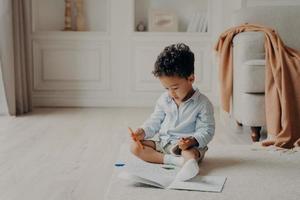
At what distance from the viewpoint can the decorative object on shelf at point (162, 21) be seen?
4609mm

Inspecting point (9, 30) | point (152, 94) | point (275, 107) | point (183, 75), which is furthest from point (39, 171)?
point (152, 94)

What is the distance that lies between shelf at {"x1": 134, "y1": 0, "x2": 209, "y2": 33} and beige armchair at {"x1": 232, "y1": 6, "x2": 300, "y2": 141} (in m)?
0.98

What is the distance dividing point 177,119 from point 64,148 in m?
0.86

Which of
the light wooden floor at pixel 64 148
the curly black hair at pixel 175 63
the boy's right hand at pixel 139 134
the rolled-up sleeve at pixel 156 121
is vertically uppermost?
the curly black hair at pixel 175 63

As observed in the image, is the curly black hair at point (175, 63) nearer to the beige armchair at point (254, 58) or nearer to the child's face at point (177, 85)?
the child's face at point (177, 85)

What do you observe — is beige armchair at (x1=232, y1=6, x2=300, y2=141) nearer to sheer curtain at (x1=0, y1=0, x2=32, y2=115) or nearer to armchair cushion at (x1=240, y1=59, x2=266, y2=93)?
armchair cushion at (x1=240, y1=59, x2=266, y2=93)

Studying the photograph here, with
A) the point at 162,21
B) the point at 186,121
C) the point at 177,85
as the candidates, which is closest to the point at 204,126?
the point at 186,121

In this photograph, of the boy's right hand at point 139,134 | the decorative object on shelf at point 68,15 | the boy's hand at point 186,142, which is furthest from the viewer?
the decorative object on shelf at point 68,15

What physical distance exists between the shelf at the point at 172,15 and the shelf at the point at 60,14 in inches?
11.4

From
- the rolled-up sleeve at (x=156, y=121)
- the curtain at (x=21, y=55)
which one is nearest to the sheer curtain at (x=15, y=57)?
the curtain at (x=21, y=55)

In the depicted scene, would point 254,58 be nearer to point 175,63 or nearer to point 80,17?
point 175,63

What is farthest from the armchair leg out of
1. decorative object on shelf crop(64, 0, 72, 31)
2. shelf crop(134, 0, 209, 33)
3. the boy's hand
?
decorative object on shelf crop(64, 0, 72, 31)

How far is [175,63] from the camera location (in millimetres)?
2119

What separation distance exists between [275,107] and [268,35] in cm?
45
